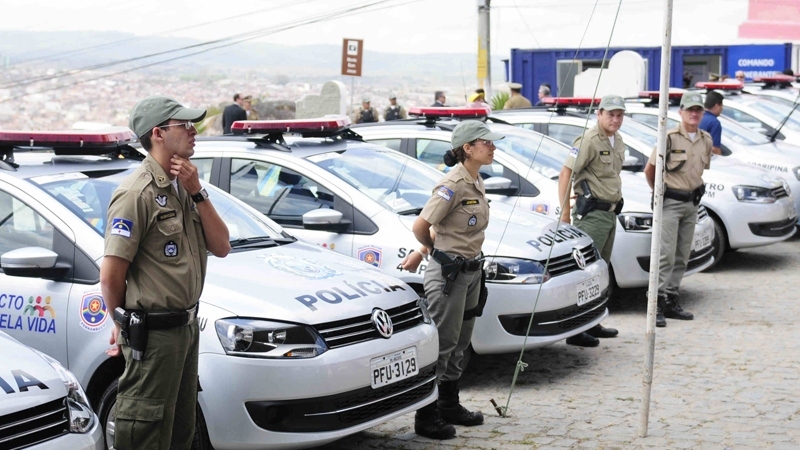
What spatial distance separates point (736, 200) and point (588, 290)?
13.3 ft

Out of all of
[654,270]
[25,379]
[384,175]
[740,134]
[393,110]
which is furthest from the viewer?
[393,110]

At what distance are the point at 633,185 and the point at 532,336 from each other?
128 inches

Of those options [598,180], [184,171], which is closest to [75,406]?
[184,171]

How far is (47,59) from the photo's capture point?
37500 millimetres

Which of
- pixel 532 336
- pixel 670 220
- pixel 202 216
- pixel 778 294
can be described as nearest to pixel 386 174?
pixel 532 336

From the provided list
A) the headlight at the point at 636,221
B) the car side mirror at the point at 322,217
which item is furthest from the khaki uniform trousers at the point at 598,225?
the car side mirror at the point at 322,217

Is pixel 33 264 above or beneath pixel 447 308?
above

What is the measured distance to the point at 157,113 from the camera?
3.76 m

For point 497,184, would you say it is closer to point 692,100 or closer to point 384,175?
point 384,175

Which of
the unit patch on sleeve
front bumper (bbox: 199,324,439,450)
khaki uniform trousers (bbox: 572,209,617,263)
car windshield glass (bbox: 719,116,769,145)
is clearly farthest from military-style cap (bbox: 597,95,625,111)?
→ car windshield glass (bbox: 719,116,769,145)

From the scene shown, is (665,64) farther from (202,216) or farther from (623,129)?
(623,129)

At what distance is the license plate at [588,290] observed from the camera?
667 cm

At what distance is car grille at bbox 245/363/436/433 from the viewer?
4438 millimetres

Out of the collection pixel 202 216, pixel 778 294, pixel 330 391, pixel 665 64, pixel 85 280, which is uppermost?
pixel 665 64
